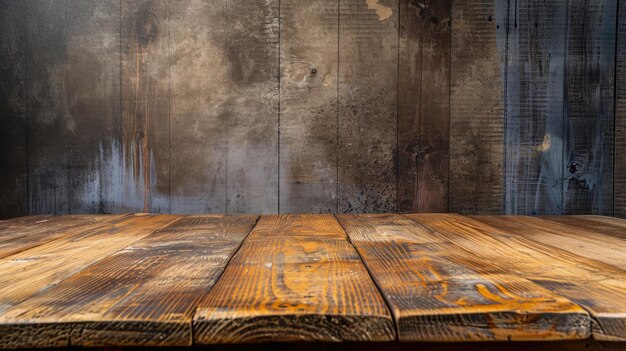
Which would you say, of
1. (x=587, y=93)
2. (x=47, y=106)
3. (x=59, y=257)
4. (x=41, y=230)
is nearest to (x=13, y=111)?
(x=47, y=106)

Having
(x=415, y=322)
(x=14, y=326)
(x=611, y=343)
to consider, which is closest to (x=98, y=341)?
(x=14, y=326)

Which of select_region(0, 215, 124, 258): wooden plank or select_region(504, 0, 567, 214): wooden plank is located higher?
select_region(504, 0, 567, 214): wooden plank

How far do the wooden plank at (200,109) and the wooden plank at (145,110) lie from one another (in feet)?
0.15

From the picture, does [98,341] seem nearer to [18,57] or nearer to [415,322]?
[415,322]

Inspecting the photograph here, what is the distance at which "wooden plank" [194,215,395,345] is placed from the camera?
0.58m

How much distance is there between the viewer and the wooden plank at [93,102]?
2088 mm

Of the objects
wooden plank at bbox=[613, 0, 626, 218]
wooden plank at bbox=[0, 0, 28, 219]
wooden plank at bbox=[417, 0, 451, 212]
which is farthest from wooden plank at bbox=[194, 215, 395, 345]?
wooden plank at bbox=[613, 0, 626, 218]

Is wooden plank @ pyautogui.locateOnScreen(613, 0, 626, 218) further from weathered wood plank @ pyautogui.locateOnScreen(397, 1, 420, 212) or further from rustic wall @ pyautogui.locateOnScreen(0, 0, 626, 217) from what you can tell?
weathered wood plank @ pyautogui.locateOnScreen(397, 1, 420, 212)

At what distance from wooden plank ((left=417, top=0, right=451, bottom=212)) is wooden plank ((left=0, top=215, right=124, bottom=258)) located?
56.9 inches

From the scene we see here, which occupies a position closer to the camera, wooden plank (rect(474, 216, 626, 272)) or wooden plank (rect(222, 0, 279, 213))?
wooden plank (rect(474, 216, 626, 272))

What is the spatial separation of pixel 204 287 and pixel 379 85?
166cm

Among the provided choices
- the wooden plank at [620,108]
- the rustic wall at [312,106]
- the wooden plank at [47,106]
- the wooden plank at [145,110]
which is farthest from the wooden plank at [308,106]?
the wooden plank at [620,108]

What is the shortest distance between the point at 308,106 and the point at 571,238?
1.32m

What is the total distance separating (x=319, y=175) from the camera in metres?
2.15
